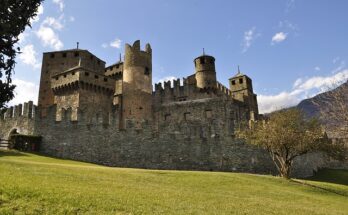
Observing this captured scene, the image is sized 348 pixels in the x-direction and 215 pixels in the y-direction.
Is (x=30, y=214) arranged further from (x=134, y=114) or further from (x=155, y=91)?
(x=155, y=91)

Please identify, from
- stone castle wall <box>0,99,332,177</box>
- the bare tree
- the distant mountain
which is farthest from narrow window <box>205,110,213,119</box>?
the distant mountain

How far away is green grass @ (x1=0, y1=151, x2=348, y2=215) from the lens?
904cm

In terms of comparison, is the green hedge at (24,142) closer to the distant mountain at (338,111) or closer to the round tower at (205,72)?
the distant mountain at (338,111)

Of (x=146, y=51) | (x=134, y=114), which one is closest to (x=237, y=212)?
(x=134, y=114)

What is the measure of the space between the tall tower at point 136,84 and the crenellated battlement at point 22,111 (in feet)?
32.4

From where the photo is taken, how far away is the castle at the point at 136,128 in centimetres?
2559

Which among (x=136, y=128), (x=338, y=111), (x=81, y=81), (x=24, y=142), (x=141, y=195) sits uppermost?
(x=81, y=81)

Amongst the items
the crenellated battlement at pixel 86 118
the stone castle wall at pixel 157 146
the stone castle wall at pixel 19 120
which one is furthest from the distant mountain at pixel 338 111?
the stone castle wall at pixel 19 120

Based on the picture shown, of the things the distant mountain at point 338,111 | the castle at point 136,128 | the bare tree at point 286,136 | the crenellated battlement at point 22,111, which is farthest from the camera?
the crenellated battlement at point 22,111

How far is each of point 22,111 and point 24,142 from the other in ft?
A: 23.7

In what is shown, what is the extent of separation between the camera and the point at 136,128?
26.2 m

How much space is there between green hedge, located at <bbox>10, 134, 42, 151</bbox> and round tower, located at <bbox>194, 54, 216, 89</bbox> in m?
27.1

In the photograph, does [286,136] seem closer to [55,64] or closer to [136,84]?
[136,84]

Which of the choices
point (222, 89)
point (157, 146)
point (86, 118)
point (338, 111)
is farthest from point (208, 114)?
point (338, 111)
